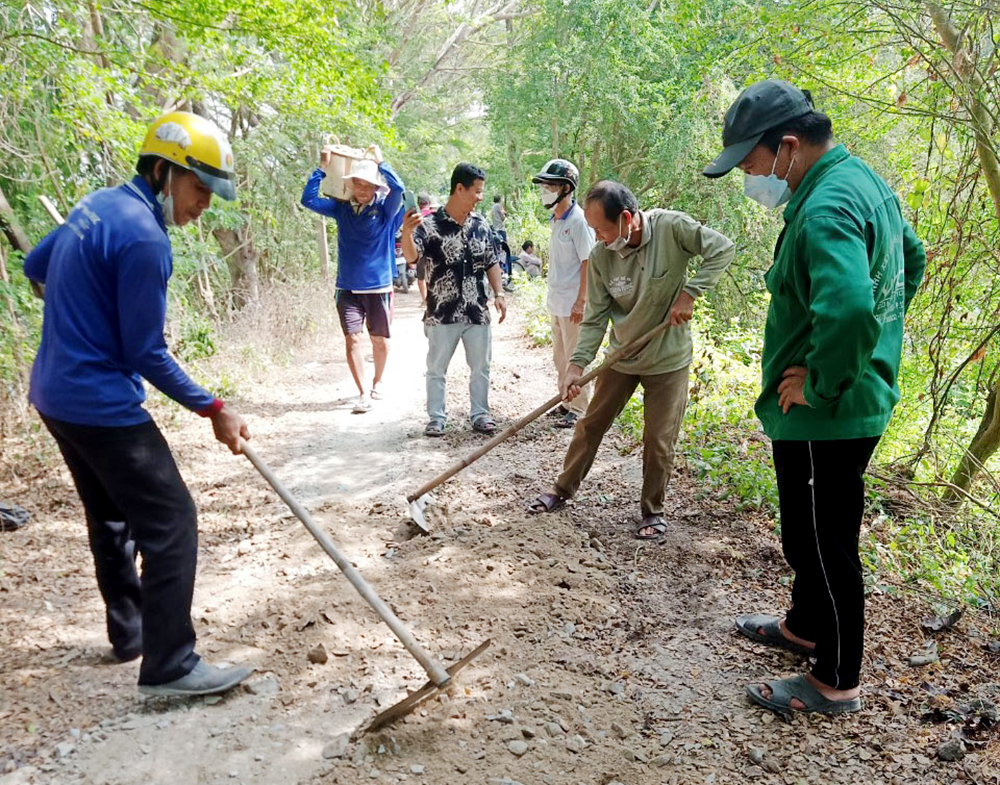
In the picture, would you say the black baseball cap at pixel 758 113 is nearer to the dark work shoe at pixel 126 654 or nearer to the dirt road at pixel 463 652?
the dirt road at pixel 463 652

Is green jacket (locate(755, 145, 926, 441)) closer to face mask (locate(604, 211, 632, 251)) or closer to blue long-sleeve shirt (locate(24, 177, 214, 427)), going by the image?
face mask (locate(604, 211, 632, 251))

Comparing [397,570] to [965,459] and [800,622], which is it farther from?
[965,459]

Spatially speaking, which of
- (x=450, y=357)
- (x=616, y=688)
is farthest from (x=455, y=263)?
(x=616, y=688)

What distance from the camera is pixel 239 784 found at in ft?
7.50

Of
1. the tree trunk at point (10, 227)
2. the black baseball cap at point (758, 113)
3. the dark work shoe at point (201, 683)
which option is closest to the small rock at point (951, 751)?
the black baseball cap at point (758, 113)

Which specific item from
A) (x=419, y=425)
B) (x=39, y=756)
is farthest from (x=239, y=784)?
(x=419, y=425)

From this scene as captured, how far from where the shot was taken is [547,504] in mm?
4422

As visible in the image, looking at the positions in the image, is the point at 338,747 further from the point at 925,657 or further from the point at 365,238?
the point at 365,238

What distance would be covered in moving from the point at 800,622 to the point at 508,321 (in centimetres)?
1024

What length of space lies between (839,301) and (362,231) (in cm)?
463

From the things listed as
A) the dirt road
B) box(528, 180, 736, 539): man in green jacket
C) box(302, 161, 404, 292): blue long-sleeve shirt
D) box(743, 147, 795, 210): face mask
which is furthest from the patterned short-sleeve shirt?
box(743, 147, 795, 210): face mask

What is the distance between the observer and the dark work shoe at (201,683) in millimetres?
2600

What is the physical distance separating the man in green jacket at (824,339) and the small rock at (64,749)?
98.3 inches

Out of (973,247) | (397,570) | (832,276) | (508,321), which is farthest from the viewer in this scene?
(508,321)
